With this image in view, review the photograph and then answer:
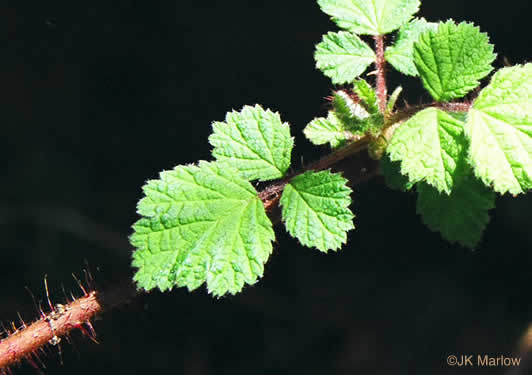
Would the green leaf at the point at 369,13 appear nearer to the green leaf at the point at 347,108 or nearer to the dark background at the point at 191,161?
the green leaf at the point at 347,108

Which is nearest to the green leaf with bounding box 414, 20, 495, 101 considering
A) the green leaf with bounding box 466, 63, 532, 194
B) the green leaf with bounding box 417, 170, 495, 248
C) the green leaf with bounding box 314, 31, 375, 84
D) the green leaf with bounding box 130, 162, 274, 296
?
the green leaf with bounding box 466, 63, 532, 194

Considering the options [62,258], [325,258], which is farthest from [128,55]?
[325,258]

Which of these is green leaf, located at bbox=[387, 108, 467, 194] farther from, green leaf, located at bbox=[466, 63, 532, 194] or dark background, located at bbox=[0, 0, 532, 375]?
dark background, located at bbox=[0, 0, 532, 375]

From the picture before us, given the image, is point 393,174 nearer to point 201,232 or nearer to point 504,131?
point 504,131

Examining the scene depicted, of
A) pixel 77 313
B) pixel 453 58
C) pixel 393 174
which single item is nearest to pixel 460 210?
pixel 393 174

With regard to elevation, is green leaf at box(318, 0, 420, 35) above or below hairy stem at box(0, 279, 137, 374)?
above
